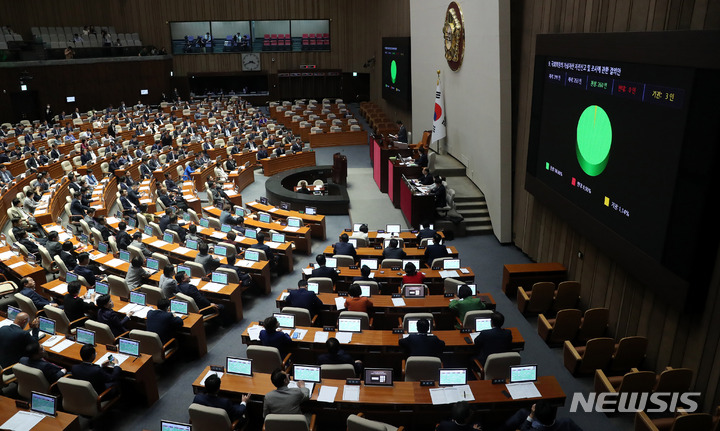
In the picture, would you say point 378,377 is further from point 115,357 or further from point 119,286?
point 119,286

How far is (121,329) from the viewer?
8.11 meters

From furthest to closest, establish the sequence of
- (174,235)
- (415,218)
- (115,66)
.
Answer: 1. (115,66)
2. (415,218)
3. (174,235)

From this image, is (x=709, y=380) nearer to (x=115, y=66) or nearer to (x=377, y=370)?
(x=377, y=370)

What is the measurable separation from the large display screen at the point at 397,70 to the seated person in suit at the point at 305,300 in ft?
53.3

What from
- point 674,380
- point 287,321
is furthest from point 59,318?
point 674,380

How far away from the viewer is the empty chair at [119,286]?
9.09m

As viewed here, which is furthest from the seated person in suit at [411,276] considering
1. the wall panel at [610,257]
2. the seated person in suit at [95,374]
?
the seated person in suit at [95,374]

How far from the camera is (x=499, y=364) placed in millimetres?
6547

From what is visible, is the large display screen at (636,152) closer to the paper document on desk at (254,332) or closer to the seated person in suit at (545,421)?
the seated person in suit at (545,421)

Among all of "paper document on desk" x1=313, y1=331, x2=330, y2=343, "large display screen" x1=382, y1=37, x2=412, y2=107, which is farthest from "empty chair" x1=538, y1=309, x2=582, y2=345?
"large display screen" x1=382, y1=37, x2=412, y2=107

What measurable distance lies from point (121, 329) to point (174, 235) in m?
3.81

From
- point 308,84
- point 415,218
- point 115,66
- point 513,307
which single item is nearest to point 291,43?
point 308,84

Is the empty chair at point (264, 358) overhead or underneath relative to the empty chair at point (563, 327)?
overhead

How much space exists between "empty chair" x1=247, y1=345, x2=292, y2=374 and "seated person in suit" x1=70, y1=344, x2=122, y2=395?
169cm
